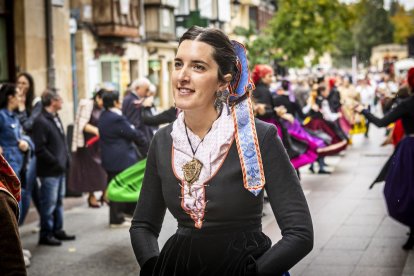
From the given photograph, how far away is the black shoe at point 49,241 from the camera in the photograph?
8.70m

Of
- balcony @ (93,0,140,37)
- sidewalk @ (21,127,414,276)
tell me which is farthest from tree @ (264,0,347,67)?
sidewalk @ (21,127,414,276)

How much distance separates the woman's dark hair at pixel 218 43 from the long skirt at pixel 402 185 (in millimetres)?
5276

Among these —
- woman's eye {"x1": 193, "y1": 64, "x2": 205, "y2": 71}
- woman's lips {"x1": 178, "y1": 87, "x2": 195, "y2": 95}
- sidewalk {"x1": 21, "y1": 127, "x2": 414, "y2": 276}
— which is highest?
woman's eye {"x1": 193, "y1": 64, "x2": 205, "y2": 71}

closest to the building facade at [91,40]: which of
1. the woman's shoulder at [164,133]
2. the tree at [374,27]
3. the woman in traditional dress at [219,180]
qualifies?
the woman's shoulder at [164,133]

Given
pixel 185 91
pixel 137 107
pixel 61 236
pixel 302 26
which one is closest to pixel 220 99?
pixel 185 91

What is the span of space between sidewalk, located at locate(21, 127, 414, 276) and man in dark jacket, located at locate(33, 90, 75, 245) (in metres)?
0.29

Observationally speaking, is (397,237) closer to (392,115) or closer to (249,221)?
(392,115)

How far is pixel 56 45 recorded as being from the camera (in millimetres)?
18078

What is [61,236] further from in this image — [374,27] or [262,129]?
[374,27]

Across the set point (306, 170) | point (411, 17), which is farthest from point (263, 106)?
point (411, 17)

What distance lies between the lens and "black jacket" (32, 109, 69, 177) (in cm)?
864

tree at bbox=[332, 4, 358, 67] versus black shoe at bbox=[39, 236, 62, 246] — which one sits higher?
tree at bbox=[332, 4, 358, 67]

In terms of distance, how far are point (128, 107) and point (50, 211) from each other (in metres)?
2.71

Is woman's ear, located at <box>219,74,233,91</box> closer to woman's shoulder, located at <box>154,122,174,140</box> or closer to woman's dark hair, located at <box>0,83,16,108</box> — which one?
woman's shoulder, located at <box>154,122,174,140</box>
